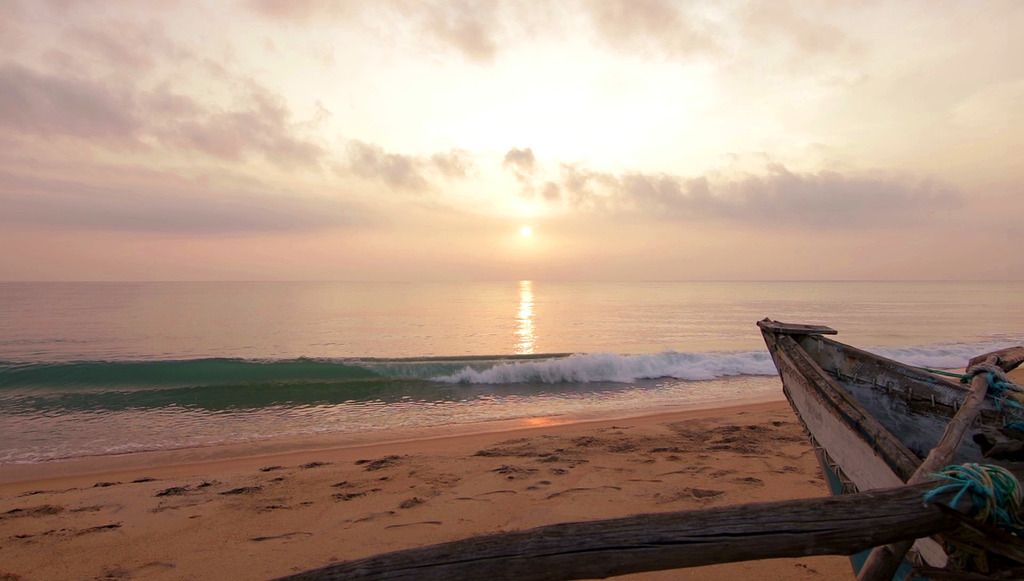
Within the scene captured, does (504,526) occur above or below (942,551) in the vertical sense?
below

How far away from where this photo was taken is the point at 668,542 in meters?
1.63

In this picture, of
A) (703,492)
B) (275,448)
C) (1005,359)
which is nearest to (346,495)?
(275,448)

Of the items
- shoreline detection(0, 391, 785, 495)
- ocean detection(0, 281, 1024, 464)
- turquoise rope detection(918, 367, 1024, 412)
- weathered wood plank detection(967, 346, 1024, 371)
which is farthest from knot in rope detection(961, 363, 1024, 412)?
ocean detection(0, 281, 1024, 464)

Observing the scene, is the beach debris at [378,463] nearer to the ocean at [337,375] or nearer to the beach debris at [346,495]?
the beach debris at [346,495]

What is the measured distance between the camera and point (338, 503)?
591 centimetres

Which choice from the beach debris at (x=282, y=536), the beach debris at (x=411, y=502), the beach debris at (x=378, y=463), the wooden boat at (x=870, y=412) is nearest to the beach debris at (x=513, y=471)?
the beach debris at (x=411, y=502)

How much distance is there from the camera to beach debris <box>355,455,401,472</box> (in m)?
7.29

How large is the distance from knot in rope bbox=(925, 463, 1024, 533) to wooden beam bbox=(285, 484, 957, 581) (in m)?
0.09

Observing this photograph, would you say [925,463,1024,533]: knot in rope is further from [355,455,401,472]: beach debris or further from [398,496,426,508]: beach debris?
[355,455,401,472]: beach debris

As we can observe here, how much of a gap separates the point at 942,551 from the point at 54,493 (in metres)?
8.66

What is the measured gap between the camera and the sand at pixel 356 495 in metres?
4.70

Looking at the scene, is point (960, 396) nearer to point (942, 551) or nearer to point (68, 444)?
point (942, 551)

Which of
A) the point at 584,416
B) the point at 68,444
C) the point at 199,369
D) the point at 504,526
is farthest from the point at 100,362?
the point at 504,526

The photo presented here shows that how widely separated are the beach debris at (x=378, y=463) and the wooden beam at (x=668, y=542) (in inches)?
238
